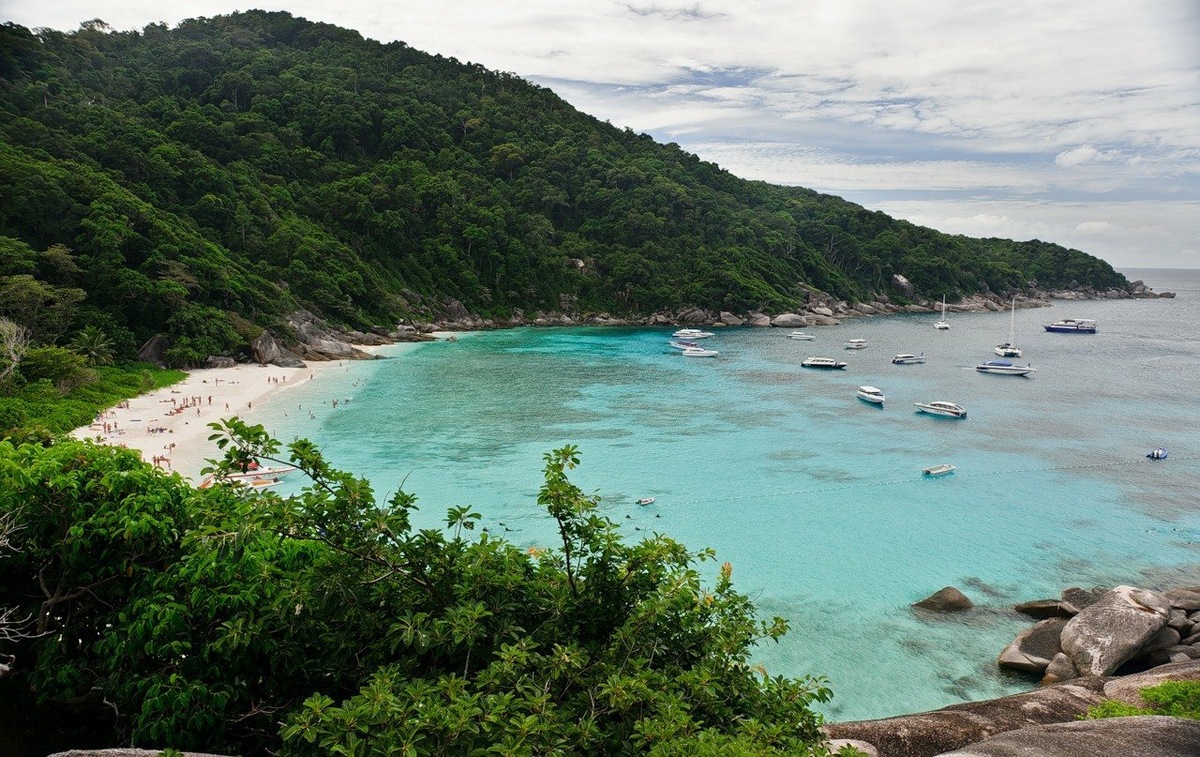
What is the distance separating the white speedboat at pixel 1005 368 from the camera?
6080cm

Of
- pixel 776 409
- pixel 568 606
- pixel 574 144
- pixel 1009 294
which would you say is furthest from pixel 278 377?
pixel 1009 294

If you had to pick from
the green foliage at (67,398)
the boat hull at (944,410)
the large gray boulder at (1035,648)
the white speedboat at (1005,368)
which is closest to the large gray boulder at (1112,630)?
the large gray boulder at (1035,648)

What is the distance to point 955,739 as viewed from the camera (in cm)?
1148

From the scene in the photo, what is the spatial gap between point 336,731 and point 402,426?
34.7m

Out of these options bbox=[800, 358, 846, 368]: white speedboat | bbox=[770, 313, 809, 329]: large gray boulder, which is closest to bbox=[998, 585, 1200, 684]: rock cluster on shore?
bbox=[800, 358, 846, 368]: white speedboat

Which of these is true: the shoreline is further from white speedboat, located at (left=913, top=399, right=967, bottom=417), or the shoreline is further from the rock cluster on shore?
white speedboat, located at (left=913, top=399, right=967, bottom=417)

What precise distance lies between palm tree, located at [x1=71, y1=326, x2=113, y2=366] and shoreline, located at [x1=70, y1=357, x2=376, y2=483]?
14.0 feet

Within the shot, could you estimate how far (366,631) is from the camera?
6.39 m

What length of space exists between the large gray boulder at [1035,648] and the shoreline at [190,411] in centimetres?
2627

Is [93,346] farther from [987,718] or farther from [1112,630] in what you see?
[1112,630]

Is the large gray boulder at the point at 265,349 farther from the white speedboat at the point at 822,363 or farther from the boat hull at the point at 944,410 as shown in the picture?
the boat hull at the point at 944,410

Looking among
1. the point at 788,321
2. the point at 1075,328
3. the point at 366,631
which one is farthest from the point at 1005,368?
the point at 366,631

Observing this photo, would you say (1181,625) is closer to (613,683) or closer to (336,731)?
(613,683)

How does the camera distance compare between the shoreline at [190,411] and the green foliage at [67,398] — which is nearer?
the green foliage at [67,398]
